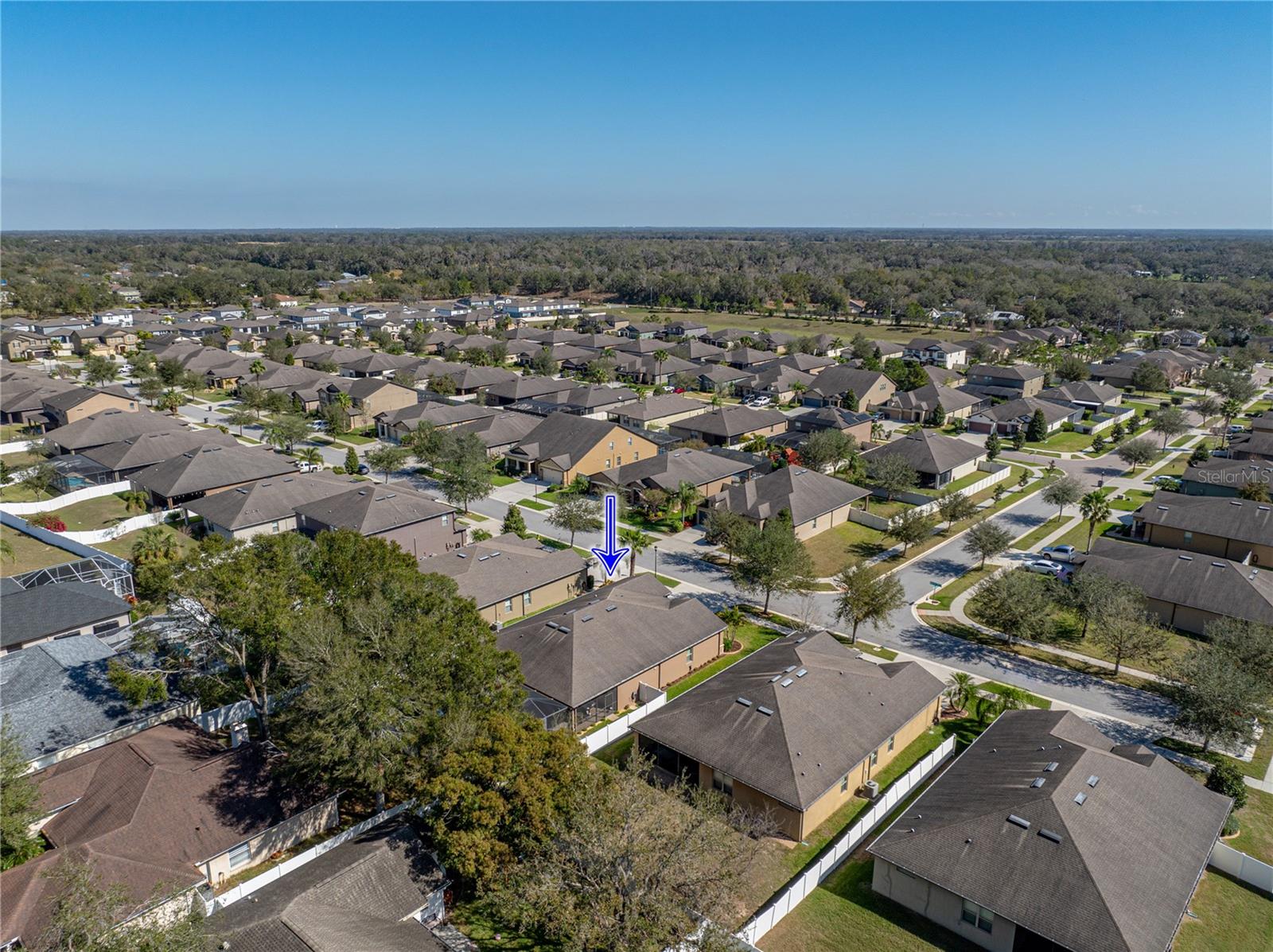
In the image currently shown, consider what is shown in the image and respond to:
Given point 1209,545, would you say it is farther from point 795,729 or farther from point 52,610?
point 52,610

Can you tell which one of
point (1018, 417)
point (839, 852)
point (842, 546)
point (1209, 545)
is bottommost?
point (839, 852)

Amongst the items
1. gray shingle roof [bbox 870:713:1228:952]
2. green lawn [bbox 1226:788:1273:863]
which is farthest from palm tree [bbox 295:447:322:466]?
green lawn [bbox 1226:788:1273:863]

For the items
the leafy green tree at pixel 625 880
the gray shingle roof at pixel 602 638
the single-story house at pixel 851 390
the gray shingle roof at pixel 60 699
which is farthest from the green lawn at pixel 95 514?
the single-story house at pixel 851 390

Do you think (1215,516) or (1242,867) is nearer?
(1242,867)

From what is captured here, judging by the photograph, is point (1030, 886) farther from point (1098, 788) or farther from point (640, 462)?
point (640, 462)

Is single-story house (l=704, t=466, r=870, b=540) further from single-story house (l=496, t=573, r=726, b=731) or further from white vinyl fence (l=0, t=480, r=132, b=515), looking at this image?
white vinyl fence (l=0, t=480, r=132, b=515)

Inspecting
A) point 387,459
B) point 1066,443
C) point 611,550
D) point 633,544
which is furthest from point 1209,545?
point 387,459
